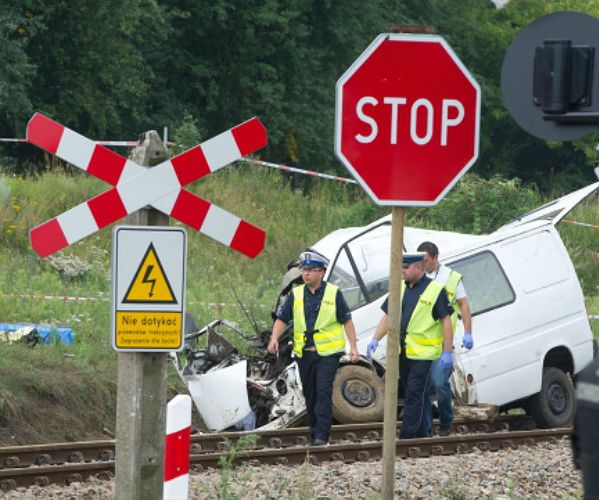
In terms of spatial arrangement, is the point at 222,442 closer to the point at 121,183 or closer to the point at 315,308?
the point at 315,308

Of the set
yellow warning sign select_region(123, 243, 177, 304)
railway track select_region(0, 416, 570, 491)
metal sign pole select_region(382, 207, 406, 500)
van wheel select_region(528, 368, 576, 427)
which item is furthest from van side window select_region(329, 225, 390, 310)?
yellow warning sign select_region(123, 243, 177, 304)

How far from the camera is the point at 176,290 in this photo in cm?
657

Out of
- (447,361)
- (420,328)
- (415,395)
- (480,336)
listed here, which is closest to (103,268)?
(480,336)

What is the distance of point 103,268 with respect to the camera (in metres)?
20.3

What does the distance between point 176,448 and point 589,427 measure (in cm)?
233

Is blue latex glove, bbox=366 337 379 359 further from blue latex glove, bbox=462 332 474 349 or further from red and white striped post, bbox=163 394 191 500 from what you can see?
red and white striped post, bbox=163 394 191 500

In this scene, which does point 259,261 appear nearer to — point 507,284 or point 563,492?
point 507,284

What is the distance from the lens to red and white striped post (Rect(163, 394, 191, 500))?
6.77m

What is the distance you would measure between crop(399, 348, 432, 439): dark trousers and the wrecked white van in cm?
92

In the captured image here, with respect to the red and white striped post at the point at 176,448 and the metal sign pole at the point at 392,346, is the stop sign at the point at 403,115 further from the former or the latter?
the red and white striped post at the point at 176,448

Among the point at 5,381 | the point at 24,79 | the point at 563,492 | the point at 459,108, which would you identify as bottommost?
the point at 563,492

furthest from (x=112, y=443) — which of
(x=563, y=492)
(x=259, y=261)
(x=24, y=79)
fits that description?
(x=24, y=79)

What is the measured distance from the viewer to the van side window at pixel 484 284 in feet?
48.8

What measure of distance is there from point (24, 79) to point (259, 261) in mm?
13071
